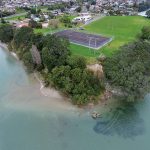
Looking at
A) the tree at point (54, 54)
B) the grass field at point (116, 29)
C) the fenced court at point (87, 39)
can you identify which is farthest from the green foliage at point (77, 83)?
the fenced court at point (87, 39)

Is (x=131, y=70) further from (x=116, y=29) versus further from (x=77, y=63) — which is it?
(x=116, y=29)

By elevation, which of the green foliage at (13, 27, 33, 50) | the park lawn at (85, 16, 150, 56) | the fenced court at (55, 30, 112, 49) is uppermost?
the green foliage at (13, 27, 33, 50)

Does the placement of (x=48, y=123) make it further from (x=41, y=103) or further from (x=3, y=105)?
(x=3, y=105)

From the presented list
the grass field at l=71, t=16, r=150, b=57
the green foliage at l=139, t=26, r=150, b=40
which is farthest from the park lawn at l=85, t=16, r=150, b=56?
the green foliage at l=139, t=26, r=150, b=40

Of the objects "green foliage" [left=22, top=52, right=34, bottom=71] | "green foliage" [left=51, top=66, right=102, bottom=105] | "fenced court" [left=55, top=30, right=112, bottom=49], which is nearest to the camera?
"green foliage" [left=51, top=66, right=102, bottom=105]

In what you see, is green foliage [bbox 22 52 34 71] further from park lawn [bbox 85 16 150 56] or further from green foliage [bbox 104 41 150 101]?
green foliage [bbox 104 41 150 101]

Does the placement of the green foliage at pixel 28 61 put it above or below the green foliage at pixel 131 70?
below

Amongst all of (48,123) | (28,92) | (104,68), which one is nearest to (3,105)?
(28,92)

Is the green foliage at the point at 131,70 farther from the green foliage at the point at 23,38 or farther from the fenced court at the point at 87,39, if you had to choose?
the green foliage at the point at 23,38
